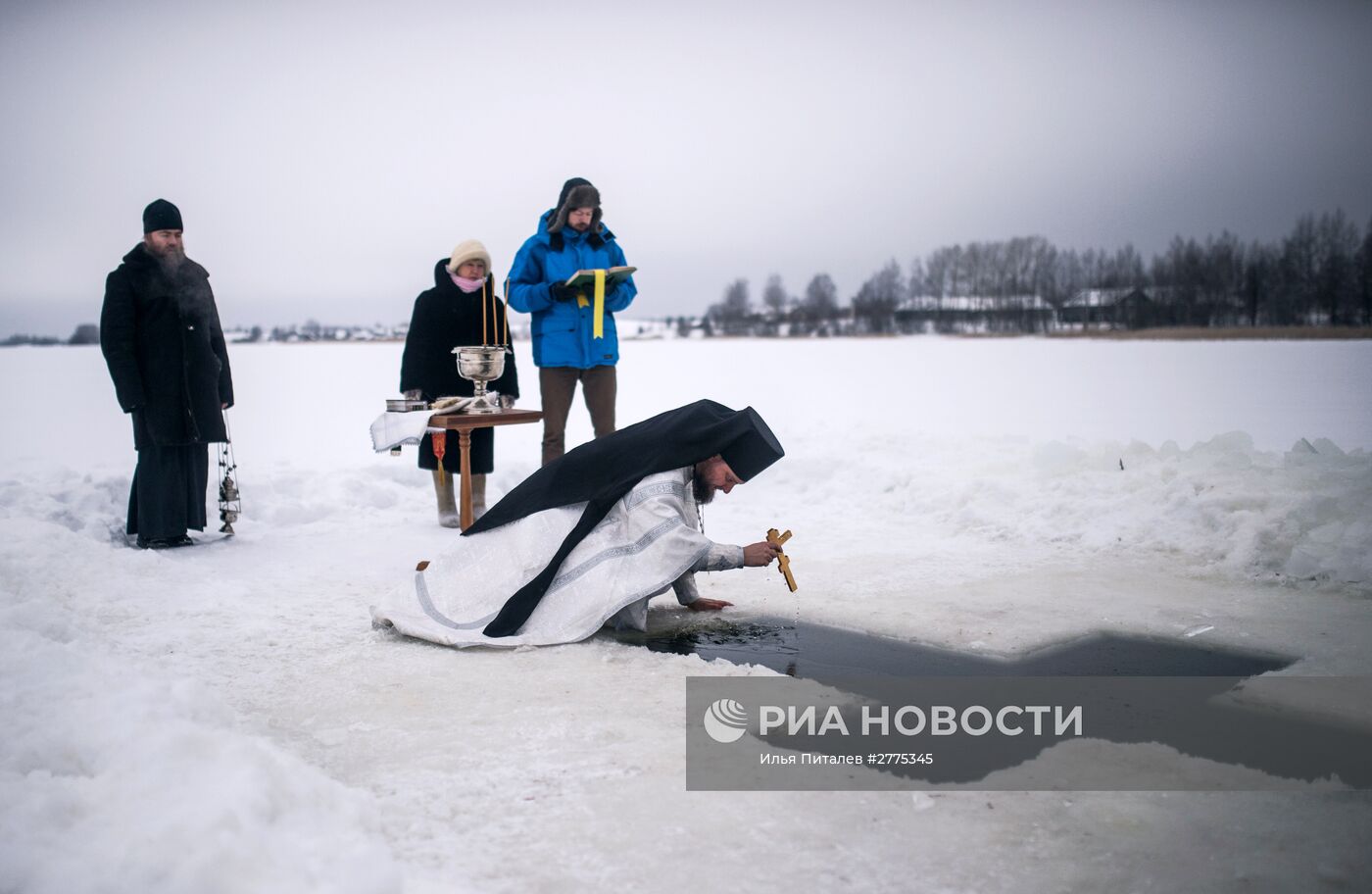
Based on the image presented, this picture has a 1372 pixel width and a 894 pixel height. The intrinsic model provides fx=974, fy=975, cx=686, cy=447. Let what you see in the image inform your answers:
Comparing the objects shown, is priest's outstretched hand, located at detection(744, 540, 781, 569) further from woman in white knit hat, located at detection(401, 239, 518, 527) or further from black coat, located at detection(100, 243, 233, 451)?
black coat, located at detection(100, 243, 233, 451)

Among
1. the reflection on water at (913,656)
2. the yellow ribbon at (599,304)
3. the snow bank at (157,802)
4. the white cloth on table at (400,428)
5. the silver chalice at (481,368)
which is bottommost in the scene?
the reflection on water at (913,656)

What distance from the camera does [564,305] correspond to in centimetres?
642

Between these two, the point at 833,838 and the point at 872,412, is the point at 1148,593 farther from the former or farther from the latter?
the point at 872,412

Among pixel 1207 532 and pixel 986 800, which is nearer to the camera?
pixel 986 800

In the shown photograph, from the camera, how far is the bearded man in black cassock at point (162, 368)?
18.8ft

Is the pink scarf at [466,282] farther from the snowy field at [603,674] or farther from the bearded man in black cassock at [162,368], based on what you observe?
the snowy field at [603,674]

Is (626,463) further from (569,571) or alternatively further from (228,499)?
(228,499)

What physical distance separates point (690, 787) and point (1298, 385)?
48.2ft

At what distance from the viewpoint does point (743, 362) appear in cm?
2786

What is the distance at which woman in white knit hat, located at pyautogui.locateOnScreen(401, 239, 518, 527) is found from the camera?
6.89 m

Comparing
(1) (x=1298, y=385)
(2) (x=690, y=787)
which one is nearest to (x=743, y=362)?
(1) (x=1298, y=385)

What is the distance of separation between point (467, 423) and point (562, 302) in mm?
1053

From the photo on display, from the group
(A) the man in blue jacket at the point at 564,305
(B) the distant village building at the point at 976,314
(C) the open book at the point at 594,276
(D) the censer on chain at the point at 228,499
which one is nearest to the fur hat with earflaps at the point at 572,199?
(A) the man in blue jacket at the point at 564,305

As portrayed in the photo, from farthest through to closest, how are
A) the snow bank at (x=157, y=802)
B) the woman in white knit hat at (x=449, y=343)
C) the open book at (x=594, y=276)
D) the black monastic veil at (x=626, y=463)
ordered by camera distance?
the woman in white knit hat at (x=449, y=343) < the open book at (x=594, y=276) < the black monastic veil at (x=626, y=463) < the snow bank at (x=157, y=802)
